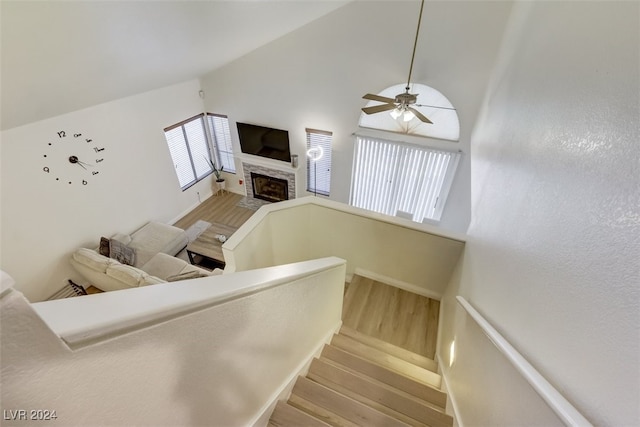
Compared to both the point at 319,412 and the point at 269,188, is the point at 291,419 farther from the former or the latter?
the point at 269,188

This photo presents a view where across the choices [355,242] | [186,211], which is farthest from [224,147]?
[355,242]

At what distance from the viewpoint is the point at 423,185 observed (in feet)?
18.8

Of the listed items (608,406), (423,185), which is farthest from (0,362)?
(423,185)

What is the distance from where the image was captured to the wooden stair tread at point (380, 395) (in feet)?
7.02

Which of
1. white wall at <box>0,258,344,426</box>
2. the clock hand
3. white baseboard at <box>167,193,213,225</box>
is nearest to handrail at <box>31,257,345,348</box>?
white wall at <box>0,258,344,426</box>

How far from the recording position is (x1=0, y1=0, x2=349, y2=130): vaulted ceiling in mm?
2336

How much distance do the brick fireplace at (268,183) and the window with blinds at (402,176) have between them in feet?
5.25

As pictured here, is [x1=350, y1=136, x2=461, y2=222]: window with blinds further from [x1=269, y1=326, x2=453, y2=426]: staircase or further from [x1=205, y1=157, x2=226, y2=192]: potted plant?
[x1=205, y1=157, x2=226, y2=192]: potted plant

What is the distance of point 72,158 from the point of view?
440 centimetres

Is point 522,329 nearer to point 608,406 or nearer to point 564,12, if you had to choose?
point 608,406

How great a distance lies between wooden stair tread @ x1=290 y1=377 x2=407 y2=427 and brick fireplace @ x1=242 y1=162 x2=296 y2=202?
202 inches

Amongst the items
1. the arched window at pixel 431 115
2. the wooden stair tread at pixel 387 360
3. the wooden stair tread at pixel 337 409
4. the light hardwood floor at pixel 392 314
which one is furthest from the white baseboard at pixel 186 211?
the wooden stair tread at pixel 337 409

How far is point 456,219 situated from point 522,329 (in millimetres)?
3705

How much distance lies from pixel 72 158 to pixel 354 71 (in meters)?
4.81
